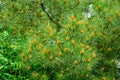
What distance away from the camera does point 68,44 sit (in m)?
4.97

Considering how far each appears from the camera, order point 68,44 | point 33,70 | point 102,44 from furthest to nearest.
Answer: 1. point 102,44
2. point 33,70
3. point 68,44

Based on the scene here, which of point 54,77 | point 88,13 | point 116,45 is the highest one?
point 88,13

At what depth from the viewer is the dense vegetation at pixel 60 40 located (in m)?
5.00

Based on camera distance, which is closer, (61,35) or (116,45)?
(61,35)

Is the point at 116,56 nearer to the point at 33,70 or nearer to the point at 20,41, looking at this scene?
the point at 33,70

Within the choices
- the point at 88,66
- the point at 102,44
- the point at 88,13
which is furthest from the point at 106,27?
the point at 88,66

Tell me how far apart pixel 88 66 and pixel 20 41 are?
2.16 metres

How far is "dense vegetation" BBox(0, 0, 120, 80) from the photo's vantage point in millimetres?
4996

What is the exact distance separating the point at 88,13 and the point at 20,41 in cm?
162

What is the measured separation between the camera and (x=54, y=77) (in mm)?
5281

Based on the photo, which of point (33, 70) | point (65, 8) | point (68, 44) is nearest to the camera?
point (68, 44)

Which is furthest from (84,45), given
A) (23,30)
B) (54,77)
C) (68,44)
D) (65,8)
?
(23,30)

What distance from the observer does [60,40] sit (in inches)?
203

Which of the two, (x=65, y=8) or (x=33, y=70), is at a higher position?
(x=65, y=8)
